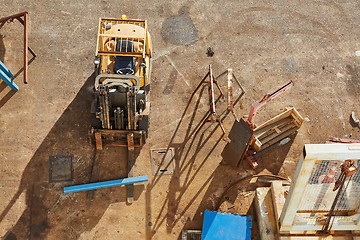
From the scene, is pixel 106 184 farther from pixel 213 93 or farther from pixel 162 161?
pixel 213 93

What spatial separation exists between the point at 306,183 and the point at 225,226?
338 centimetres

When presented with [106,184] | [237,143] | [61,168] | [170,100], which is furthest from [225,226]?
[61,168]

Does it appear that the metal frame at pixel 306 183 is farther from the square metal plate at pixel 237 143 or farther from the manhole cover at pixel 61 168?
the manhole cover at pixel 61 168

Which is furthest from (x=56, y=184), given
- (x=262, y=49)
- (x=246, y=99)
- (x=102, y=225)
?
(x=262, y=49)

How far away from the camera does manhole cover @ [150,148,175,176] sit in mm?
14975

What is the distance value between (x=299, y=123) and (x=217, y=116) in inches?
102

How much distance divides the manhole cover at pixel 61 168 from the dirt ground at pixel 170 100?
0.62 feet

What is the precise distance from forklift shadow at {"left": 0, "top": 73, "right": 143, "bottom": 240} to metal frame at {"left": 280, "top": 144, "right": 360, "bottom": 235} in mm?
4462

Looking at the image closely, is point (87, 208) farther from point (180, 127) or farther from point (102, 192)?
point (180, 127)

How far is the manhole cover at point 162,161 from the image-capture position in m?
15.0

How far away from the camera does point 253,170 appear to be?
1519cm

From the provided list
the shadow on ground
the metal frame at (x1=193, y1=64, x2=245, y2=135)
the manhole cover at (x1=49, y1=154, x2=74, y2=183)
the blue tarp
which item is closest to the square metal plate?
the shadow on ground

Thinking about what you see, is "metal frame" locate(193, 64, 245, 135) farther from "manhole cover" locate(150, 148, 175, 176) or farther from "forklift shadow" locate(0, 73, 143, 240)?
"forklift shadow" locate(0, 73, 143, 240)

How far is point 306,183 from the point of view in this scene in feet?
36.6
